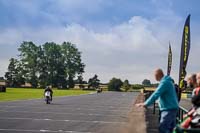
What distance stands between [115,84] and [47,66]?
21.9 m

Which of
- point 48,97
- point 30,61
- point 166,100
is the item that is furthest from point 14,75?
point 166,100

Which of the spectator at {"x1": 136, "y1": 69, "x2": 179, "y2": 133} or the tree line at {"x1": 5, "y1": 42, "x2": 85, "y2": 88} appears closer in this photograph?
the spectator at {"x1": 136, "y1": 69, "x2": 179, "y2": 133}

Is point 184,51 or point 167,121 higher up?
point 184,51

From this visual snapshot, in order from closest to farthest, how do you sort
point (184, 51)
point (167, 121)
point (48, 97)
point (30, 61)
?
point (167, 121)
point (184, 51)
point (48, 97)
point (30, 61)

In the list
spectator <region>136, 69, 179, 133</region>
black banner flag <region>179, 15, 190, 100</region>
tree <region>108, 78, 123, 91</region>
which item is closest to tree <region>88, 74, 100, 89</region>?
tree <region>108, 78, 123, 91</region>

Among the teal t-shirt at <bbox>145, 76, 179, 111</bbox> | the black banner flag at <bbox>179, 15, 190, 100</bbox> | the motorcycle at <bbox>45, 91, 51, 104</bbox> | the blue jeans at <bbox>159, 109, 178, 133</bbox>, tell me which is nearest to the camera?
the teal t-shirt at <bbox>145, 76, 179, 111</bbox>

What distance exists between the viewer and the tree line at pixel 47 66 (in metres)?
143

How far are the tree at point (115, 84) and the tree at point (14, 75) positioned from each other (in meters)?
27.2

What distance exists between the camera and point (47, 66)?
148 metres

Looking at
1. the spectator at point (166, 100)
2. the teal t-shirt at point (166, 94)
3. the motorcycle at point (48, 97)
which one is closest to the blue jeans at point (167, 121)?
the spectator at point (166, 100)

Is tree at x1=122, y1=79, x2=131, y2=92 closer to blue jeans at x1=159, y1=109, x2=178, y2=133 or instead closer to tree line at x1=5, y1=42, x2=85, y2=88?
tree line at x1=5, y1=42, x2=85, y2=88

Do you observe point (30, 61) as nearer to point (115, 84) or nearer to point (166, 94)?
point (115, 84)

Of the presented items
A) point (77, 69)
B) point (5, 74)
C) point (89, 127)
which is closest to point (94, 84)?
point (77, 69)

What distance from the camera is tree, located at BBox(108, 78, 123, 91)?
148 metres
